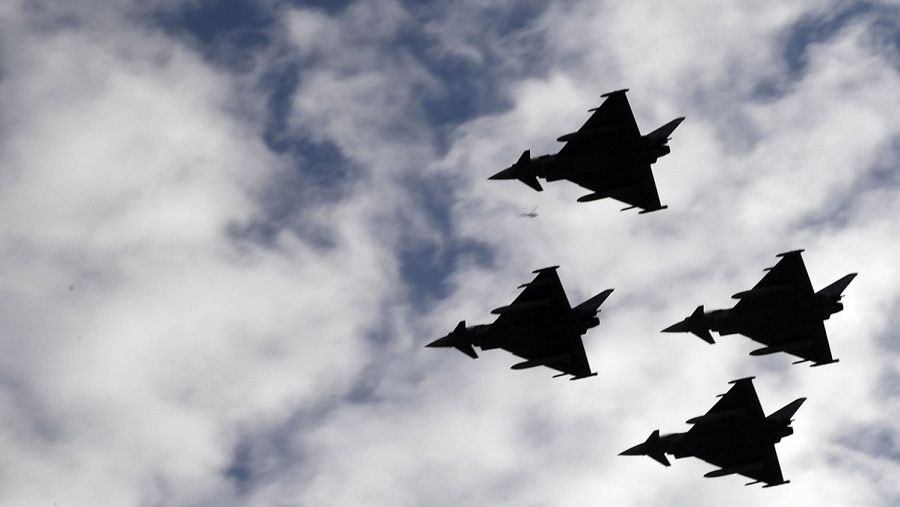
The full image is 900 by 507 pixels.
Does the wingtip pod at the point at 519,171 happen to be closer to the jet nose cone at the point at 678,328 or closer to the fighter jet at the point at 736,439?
the jet nose cone at the point at 678,328

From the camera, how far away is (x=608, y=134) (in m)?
71.4

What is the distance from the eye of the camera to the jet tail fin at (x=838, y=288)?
7244 cm

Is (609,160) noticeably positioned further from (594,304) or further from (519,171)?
(594,304)

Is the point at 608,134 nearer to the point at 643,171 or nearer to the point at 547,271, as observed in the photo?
the point at 643,171

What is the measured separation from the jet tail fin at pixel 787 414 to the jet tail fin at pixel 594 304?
52.7 feet

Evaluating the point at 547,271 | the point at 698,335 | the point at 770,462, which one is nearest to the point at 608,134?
the point at 547,271

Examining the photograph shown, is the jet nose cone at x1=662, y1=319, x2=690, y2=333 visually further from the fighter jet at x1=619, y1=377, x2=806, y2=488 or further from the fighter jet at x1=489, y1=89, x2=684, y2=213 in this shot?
the fighter jet at x1=489, y1=89, x2=684, y2=213

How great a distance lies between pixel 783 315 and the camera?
241ft

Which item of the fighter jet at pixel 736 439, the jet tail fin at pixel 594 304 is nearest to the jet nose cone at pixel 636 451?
the fighter jet at pixel 736 439

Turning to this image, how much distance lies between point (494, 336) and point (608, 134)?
17.3 metres

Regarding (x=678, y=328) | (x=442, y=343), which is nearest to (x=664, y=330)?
(x=678, y=328)

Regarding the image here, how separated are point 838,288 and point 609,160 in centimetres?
1924

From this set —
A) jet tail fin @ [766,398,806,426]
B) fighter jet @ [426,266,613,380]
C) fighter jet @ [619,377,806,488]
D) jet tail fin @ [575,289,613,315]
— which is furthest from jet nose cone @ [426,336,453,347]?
jet tail fin @ [766,398,806,426]

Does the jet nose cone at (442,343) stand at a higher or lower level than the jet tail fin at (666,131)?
lower
